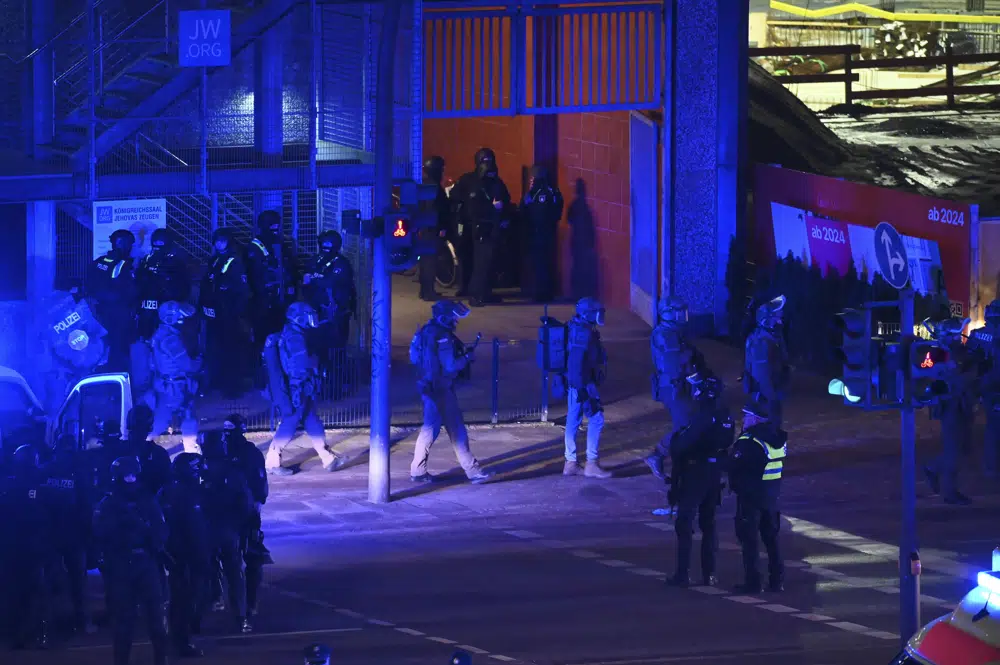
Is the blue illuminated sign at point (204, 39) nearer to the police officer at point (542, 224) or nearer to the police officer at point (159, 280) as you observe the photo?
the police officer at point (159, 280)

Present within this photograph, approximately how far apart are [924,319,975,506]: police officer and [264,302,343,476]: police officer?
6146mm

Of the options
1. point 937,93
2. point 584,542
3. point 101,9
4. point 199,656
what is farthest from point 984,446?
point 937,93

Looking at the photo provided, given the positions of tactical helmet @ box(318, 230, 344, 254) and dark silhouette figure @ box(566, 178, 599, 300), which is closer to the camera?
tactical helmet @ box(318, 230, 344, 254)

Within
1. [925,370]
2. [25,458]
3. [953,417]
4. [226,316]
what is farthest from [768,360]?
[25,458]

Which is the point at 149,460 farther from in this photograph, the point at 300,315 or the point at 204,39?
the point at 204,39

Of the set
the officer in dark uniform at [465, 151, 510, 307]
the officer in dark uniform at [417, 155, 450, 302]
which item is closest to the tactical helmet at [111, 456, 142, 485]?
the officer in dark uniform at [465, 151, 510, 307]

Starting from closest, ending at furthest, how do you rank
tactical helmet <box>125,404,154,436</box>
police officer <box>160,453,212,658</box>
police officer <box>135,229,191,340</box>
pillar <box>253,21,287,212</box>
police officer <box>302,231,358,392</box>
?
police officer <box>160,453,212,658</box>
tactical helmet <box>125,404,154,436</box>
police officer <box>135,229,191,340</box>
police officer <box>302,231,358,392</box>
pillar <box>253,21,287,212</box>

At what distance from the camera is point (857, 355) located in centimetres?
1223

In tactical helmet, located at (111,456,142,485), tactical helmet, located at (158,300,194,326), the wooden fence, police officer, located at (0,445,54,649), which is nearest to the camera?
tactical helmet, located at (111,456,142,485)

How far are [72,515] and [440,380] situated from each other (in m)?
5.76

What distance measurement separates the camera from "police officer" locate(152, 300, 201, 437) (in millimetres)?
19422

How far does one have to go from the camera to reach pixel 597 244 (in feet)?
94.6

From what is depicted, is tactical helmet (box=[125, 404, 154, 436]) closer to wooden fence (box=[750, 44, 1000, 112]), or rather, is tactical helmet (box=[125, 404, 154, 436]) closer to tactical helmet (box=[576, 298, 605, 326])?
tactical helmet (box=[576, 298, 605, 326])

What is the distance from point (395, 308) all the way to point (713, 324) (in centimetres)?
479
